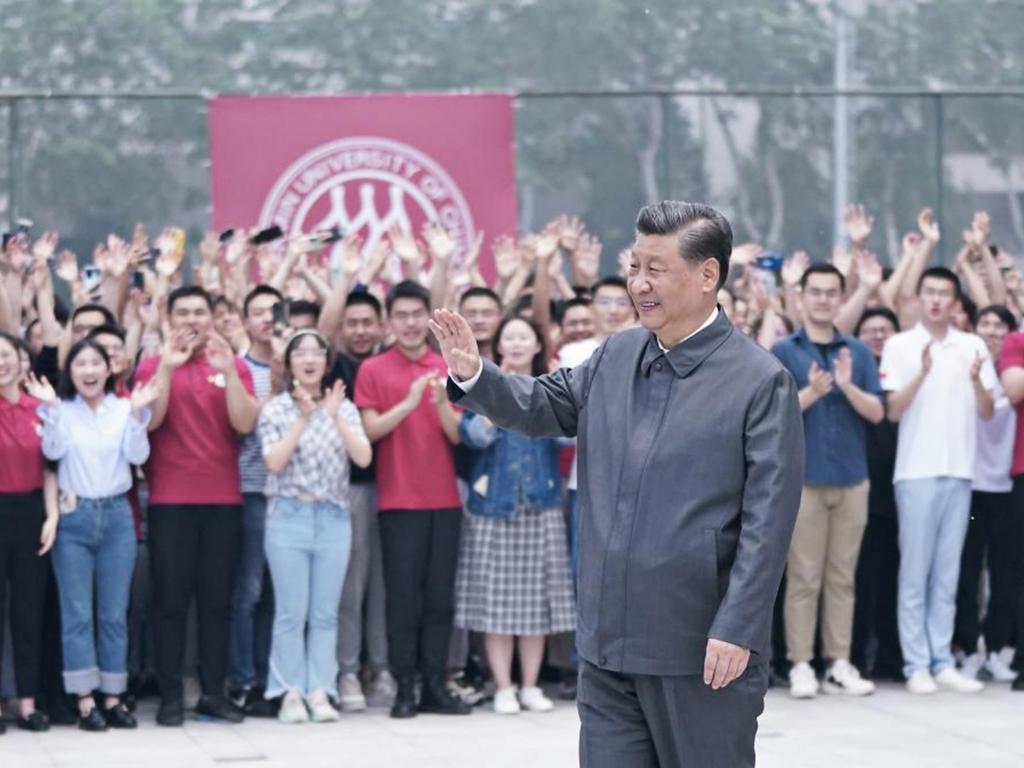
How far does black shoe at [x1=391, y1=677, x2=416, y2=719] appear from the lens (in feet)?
27.2

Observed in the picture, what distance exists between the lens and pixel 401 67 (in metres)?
13.1

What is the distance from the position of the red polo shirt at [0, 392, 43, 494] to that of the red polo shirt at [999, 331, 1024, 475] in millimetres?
4438

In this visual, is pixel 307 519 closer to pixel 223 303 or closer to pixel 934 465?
pixel 223 303

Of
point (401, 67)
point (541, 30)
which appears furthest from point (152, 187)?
point (541, 30)

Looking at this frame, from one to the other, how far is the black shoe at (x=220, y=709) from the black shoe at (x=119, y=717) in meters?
0.31

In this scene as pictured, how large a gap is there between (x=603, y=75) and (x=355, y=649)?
632 cm

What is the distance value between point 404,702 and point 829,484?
218cm

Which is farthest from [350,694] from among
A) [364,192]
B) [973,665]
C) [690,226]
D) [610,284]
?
[690,226]

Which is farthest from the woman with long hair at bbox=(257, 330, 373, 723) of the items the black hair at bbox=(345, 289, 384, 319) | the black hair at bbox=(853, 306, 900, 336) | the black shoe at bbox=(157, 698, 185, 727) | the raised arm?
the raised arm

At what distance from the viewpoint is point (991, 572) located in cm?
920

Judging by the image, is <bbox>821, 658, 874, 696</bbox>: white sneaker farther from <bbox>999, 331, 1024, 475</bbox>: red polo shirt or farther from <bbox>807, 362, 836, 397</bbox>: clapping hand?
<bbox>807, 362, 836, 397</bbox>: clapping hand

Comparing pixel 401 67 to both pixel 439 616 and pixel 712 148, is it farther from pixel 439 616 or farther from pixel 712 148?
pixel 439 616

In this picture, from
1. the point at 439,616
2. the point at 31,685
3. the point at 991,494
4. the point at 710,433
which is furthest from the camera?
the point at 991,494

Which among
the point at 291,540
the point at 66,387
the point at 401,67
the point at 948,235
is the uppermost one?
the point at 401,67
